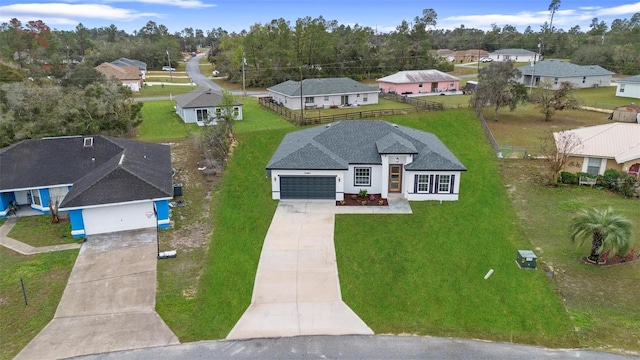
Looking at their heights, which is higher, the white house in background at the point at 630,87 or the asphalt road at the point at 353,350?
the white house in background at the point at 630,87

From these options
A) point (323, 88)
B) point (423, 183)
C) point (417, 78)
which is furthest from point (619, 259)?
point (417, 78)

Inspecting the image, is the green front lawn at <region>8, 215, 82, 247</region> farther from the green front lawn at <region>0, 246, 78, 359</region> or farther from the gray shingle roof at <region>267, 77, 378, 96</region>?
the gray shingle roof at <region>267, 77, 378, 96</region>

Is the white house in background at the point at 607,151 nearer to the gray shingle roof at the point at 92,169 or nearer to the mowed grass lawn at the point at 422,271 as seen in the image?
the mowed grass lawn at the point at 422,271

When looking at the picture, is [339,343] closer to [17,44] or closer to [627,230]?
[627,230]

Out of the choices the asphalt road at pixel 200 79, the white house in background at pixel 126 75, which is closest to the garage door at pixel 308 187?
the asphalt road at pixel 200 79

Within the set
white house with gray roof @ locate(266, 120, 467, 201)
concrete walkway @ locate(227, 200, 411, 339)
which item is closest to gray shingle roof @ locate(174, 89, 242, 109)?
white house with gray roof @ locate(266, 120, 467, 201)

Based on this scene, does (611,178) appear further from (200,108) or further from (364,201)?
(200,108)
